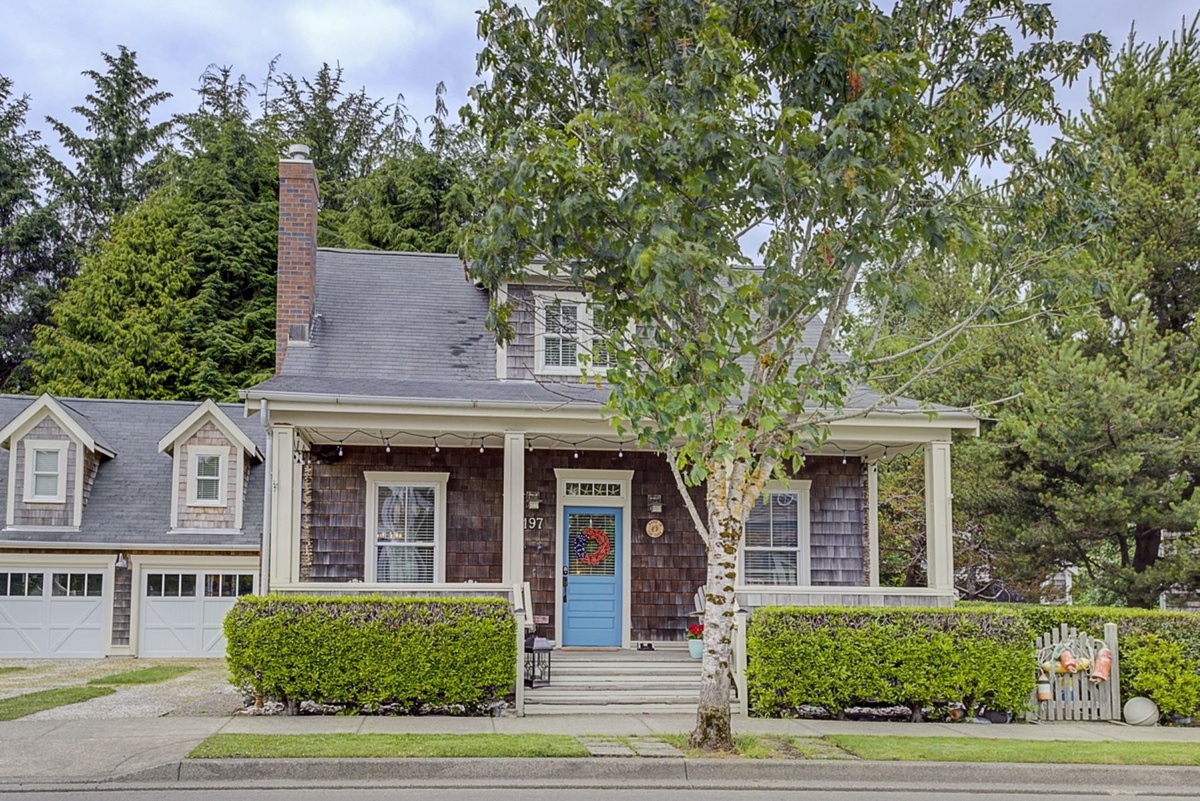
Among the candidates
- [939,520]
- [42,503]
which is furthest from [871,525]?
[42,503]

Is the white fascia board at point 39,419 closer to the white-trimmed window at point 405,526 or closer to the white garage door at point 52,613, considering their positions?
the white garage door at point 52,613

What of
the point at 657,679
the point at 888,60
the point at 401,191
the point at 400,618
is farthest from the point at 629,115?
the point at 401,191

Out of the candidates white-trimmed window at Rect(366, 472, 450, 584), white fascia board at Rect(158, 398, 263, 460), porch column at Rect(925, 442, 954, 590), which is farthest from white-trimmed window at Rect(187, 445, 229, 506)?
porch column at Rect(925, 442, 954, 590)

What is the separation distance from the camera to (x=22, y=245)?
1521 inches

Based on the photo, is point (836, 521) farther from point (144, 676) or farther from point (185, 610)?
point (185, 610)

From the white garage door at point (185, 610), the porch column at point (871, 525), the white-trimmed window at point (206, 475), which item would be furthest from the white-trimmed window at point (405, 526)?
the white-trimmed window at point (206, 475)

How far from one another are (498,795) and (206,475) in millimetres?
15755

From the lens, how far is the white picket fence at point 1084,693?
12312mm

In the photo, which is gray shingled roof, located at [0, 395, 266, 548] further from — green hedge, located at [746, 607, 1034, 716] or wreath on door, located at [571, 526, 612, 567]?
green hedge, located at [746, 607, 1034, 716]

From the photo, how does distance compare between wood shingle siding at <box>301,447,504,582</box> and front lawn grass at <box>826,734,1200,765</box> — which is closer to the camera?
front lawn grass at <box>826,734,1200,765</box>

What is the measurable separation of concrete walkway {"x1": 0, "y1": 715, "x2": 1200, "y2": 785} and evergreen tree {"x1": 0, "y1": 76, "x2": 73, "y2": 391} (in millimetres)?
29634

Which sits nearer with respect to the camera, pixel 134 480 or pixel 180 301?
pixel 134 480

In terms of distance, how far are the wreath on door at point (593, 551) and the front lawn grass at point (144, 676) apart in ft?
20.0

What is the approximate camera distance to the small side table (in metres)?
12.6
